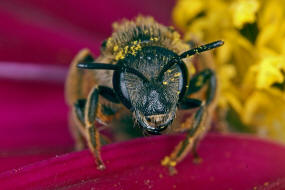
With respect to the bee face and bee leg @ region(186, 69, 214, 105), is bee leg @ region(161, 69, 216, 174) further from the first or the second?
the bee face

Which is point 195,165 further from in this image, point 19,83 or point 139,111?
point 19,83

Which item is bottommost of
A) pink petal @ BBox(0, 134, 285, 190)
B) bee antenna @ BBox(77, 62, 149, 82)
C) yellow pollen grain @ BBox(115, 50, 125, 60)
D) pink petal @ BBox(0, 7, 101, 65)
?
pink petal @ BBox(0, 134, 285, 190)

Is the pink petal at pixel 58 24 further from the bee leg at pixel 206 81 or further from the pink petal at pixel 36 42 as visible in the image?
the bee leg at pixel 206 81

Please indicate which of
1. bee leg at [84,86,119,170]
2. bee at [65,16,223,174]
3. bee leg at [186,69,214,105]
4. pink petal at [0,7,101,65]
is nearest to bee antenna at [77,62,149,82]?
bee at [65,16,223,174]

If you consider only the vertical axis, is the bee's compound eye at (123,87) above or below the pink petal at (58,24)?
below

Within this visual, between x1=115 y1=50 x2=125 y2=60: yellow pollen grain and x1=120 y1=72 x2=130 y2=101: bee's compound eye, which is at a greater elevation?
x1=115 y1=50 x2=125 y2=60: yellow pollen grain

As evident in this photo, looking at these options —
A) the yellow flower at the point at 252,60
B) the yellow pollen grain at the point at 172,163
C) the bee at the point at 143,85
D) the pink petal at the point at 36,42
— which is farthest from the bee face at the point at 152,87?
the pink petal at the point at 36,42
